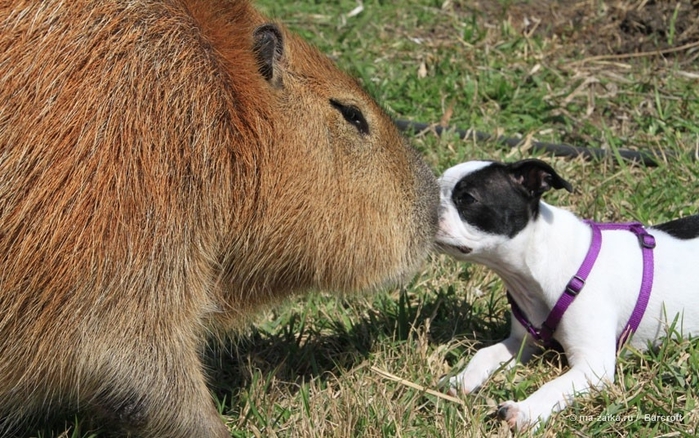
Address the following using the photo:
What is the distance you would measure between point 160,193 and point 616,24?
13.6 feet

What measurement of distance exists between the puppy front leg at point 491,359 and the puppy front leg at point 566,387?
0.22m

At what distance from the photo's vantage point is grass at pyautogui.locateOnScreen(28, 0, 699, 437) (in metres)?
3.29

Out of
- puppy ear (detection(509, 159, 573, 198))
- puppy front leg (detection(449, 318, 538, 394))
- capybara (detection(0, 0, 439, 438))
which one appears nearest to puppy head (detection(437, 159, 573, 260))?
puppy ear (detection(509, 159, 573, 198))

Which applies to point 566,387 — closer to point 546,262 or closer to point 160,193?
point 546,262

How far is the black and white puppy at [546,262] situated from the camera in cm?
350

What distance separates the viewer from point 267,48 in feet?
10.4

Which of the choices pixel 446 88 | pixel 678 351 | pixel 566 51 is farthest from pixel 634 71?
pixel 678 351

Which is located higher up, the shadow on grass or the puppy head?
the puppy head

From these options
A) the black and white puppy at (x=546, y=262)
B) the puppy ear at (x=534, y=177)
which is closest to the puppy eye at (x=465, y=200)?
the black and white puppy at (x=546, y=262)

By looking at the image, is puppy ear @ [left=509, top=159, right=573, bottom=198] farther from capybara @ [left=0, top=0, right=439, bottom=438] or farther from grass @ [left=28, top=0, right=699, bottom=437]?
grass @ [left=28, top=0, right=699, bottom=437]

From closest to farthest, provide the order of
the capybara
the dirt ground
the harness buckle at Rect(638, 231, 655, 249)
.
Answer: the capybara, the harness buckle at Rect(638, 231, 655, 249), the dirt ground

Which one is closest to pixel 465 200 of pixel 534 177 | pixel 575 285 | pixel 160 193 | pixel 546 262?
pixel 534 177

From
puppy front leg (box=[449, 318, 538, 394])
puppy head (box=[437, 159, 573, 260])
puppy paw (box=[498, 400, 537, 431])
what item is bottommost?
puppy front leg (box=[449, 318, 538, 394])

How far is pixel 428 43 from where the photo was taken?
6223 mm
